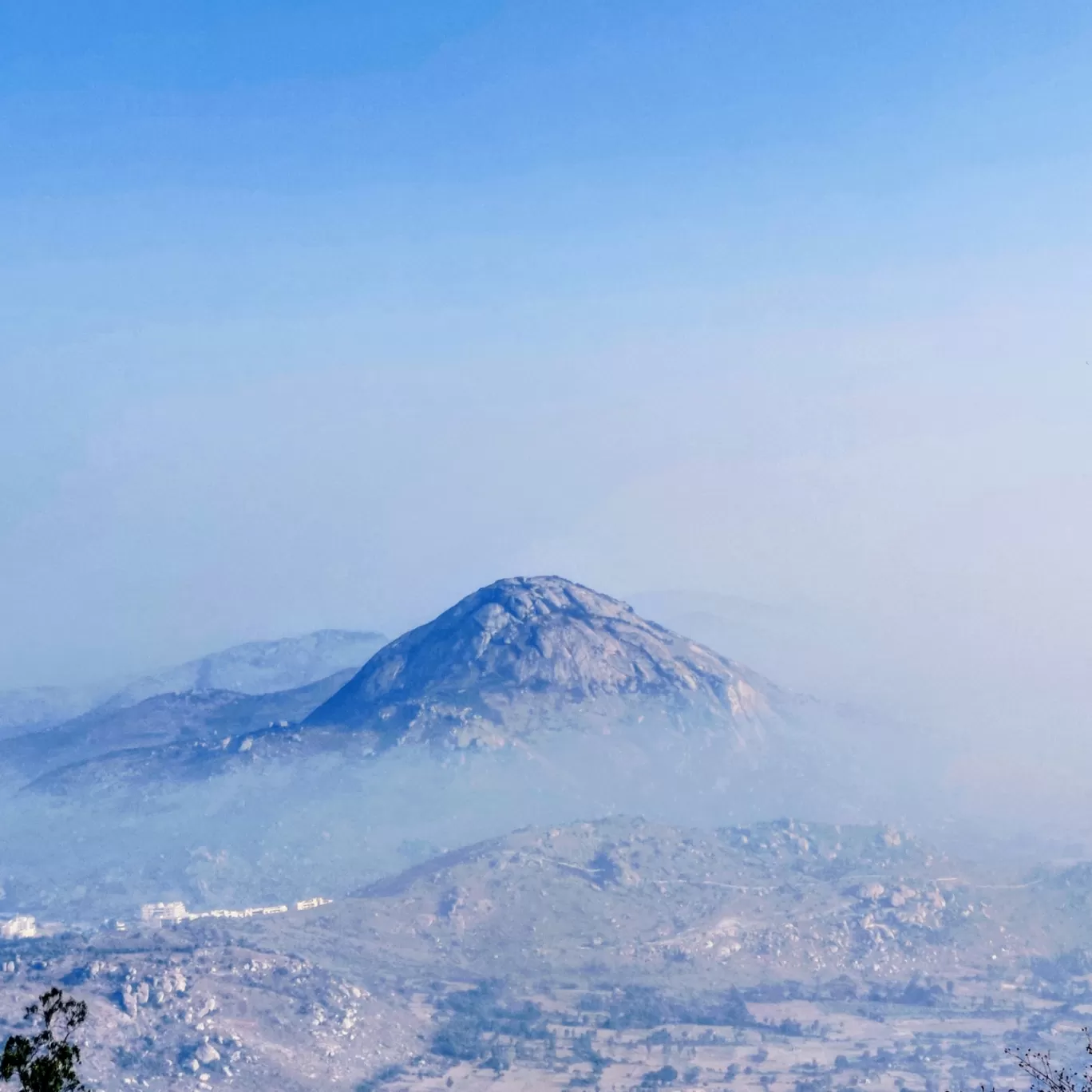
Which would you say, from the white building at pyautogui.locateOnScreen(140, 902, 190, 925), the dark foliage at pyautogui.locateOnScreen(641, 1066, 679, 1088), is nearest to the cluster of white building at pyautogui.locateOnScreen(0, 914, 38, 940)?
the white building at pyautogui.locateOnScreen(140, 902, 190, 925)

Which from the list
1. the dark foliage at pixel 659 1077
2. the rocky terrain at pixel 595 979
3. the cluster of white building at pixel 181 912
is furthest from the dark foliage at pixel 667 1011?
the cluster of white building at pixel 181 912

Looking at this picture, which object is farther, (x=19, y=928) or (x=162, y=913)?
(x=162, y=913)

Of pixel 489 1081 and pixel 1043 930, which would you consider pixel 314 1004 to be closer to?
pixel 489 1081

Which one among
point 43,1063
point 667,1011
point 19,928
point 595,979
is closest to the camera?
point 43,1063

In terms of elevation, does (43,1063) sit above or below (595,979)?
above

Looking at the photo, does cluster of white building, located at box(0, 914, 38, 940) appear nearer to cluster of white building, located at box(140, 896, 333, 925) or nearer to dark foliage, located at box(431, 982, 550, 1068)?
cluster of white building, located at box(140, 896, 333, 925)

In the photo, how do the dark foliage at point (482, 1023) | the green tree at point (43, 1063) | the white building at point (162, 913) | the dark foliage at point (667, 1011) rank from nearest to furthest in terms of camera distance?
the green tree at point (43, 1063), the dark foliage at point (482, 1023), the dark foliage at point (667, 1011), the white building at point (162, 913)

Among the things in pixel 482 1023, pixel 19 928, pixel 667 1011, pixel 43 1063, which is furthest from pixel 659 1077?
pixel 43 1063

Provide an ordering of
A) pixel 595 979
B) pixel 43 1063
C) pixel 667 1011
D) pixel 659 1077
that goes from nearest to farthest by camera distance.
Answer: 1. pixel 43 1063
2. pixel 659 1077
3. pixel 667 1011
4. pixel 595 979

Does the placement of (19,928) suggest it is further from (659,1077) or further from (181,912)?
(659,1077)

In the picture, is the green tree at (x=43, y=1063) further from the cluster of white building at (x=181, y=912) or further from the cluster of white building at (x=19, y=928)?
the cluster of white building at (x=181, y=912)

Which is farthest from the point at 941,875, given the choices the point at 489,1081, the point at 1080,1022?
the point at 489,1081
